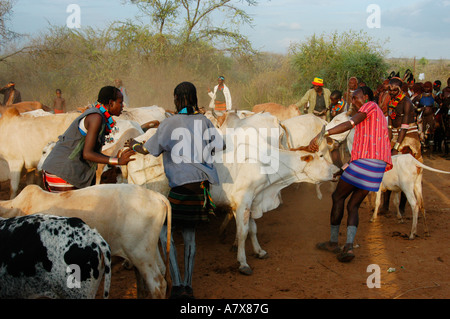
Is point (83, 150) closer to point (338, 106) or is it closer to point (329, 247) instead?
point (329, 247)

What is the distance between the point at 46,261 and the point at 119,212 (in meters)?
0.87

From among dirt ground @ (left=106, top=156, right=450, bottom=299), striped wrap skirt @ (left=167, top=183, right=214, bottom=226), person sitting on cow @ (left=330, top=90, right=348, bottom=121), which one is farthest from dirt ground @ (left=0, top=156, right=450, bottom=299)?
person sitting on cow @ (left=330, top=90, right=348, bottom=121)

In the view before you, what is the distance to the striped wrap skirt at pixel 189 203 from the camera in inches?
167

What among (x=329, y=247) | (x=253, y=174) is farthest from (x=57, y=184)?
(x=329, y=247)

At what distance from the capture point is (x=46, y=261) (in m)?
2.87

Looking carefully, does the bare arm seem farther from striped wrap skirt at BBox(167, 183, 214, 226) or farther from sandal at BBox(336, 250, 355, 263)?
sandal at BBox(336, 250, 355, 263)

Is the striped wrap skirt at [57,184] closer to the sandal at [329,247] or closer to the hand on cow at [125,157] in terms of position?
the hand on cow at [125,157]

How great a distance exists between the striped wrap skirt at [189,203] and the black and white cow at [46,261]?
1.39 m

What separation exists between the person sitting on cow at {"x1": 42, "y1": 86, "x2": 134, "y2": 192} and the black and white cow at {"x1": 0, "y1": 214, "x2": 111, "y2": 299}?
1.24 metres

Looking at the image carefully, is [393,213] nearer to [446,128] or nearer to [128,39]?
[446,128]

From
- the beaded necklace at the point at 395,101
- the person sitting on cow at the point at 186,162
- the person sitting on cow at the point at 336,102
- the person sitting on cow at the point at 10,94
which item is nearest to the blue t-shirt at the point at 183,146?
the person sitting on cow at the point at 186,162

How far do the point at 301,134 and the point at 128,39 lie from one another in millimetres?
15363

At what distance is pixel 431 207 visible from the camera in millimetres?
8156

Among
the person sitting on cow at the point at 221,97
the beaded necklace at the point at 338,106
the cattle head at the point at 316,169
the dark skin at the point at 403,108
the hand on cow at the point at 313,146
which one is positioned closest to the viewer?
the hand on cow at the point at 313,146
